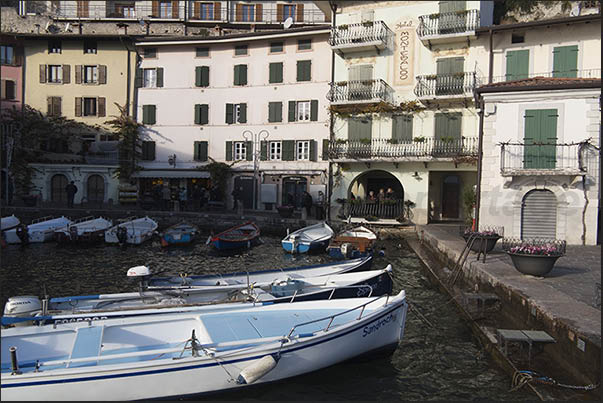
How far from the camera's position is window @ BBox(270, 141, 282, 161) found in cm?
3297

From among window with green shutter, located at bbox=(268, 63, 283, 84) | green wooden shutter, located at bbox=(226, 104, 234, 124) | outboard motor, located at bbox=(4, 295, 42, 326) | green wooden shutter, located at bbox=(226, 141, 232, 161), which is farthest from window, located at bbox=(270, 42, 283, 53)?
outboard motor, located at bbox=(4, 295, 42, 326)

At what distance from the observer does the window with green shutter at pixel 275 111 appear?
32844mm

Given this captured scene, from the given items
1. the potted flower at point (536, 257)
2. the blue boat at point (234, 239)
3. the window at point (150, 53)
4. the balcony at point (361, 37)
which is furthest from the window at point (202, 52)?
the potted flower at point (536, 257)

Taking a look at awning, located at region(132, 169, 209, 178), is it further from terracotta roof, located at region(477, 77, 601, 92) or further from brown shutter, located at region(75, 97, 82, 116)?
terracotta roof, located at region(477, 77, 601, 92)

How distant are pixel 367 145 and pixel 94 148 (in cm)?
2177

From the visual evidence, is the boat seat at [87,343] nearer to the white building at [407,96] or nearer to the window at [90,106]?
the white building at [407,96]

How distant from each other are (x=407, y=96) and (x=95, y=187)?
24.6 metres

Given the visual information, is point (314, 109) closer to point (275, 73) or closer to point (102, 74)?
point (275, 73)

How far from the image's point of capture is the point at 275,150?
3306cm

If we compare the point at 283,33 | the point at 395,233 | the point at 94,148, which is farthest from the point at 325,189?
the point at 94,148

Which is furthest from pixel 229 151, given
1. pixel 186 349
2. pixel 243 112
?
pixel 186 349

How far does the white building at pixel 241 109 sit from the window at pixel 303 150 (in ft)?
0.23

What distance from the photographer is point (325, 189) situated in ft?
102

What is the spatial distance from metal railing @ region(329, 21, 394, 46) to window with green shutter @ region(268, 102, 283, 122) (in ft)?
19.5
